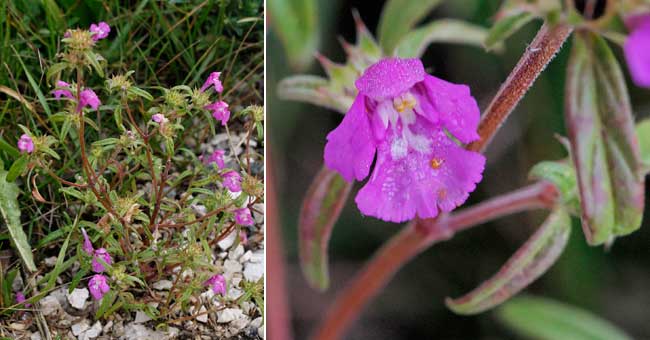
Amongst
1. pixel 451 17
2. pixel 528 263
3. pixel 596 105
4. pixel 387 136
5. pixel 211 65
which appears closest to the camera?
pixel 596 105

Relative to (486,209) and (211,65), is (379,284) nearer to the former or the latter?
(486,209)

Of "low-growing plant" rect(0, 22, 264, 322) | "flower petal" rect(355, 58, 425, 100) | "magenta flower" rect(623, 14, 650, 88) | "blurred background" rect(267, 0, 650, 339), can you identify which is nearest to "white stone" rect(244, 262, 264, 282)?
"low-growing plant" rect(0, 22, 264, 322)

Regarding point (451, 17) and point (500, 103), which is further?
point (451, 17)

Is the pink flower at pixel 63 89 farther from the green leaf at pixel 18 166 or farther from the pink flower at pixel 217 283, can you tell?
the pink flower at pixel 217 283

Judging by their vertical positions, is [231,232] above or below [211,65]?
below

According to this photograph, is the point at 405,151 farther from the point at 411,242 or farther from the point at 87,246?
the point at 87,246

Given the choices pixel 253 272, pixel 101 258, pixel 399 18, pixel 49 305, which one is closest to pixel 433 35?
pixel 399 18

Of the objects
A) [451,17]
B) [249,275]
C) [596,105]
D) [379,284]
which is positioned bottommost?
[379,284]

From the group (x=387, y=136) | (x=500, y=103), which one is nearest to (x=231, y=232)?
(x=387, y=136)
